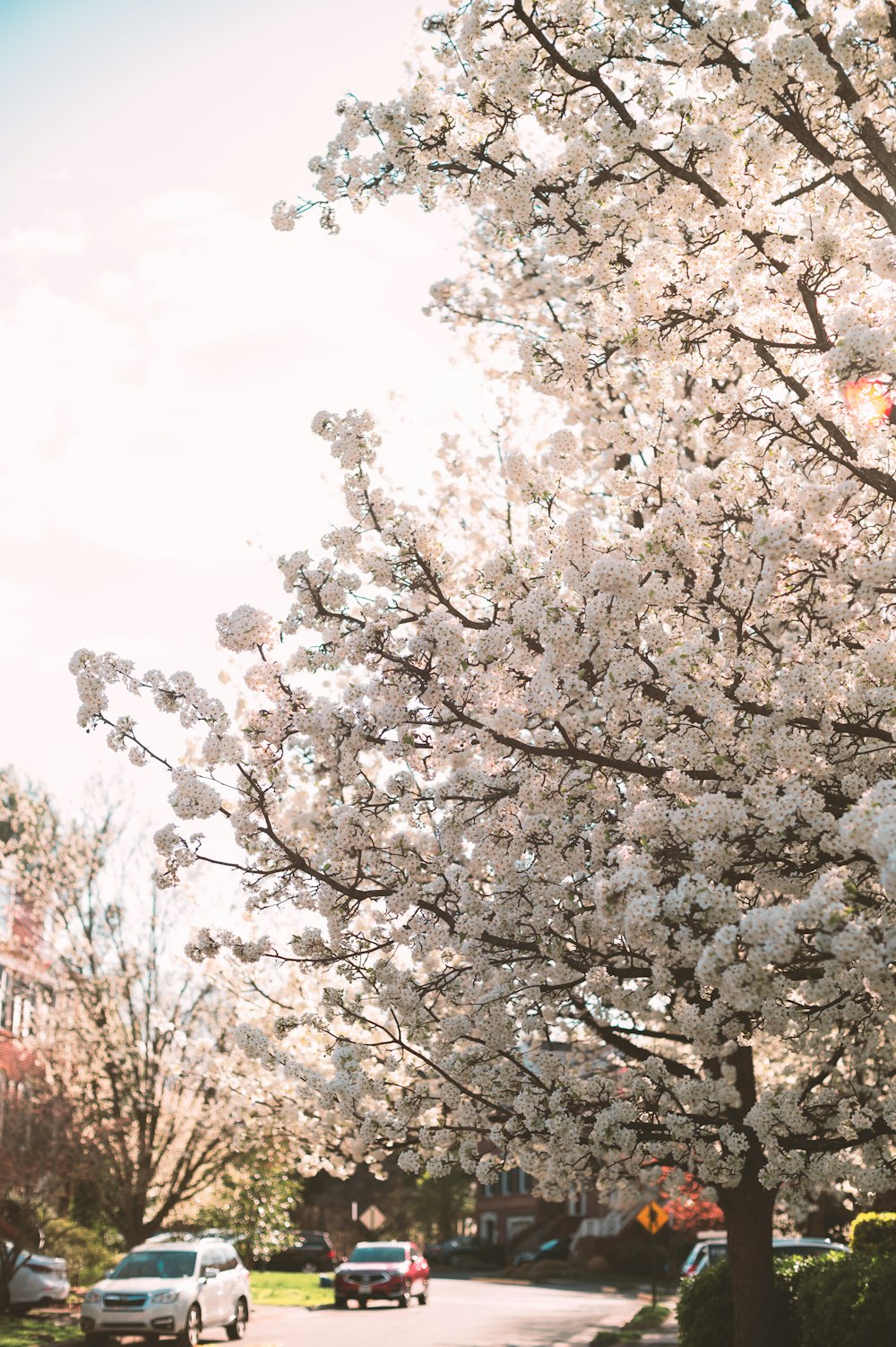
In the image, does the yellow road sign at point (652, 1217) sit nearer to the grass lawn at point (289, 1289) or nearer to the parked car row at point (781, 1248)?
the parked car row at point (781, 1248)

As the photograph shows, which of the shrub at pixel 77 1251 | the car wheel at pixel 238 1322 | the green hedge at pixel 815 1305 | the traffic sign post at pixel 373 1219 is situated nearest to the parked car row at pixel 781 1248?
the green hedge at pixel 815 1305

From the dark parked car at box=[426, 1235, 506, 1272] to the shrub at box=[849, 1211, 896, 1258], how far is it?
43461mm

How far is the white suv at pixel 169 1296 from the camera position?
16922 millimetres

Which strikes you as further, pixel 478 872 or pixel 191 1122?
pixel 191 1122

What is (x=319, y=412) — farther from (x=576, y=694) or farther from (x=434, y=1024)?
(x=434, y=1024)

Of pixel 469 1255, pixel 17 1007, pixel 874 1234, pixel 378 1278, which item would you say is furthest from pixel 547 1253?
pixel 874 1234

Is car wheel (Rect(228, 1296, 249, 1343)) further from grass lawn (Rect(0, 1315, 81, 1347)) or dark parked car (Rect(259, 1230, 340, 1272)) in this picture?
dark parked car (Rect(259, 1230, 340, 1272))

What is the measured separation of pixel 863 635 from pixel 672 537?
4.41 feet

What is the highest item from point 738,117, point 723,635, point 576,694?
point 738,117

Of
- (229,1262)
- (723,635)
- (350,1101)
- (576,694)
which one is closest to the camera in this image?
(576,694)

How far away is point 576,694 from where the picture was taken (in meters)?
6.04

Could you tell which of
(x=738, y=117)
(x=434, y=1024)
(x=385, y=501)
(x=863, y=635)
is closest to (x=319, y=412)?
(x=385, y=501)

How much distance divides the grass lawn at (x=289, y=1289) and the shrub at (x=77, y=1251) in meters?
4.87

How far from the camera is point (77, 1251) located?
25328 millimetres
